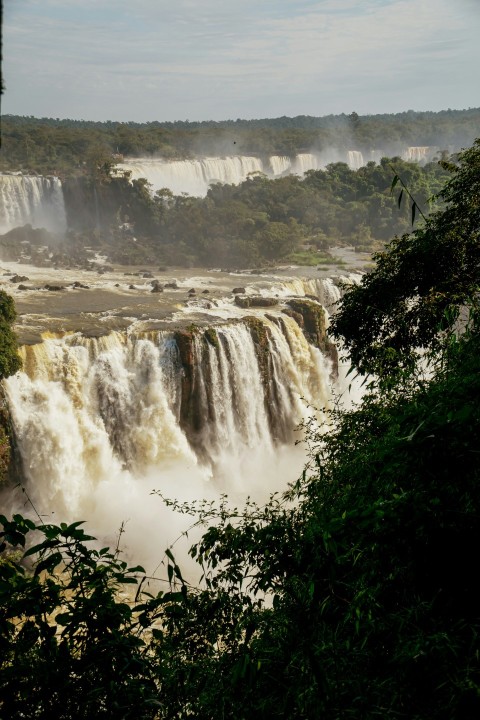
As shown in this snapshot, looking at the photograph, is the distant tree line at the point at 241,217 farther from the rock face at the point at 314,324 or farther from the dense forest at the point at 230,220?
the rock face at the point at 314,324

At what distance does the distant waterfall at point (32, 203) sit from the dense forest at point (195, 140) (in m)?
3.39

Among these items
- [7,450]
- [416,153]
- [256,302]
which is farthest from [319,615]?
[416,153]

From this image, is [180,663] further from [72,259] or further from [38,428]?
[72,259]

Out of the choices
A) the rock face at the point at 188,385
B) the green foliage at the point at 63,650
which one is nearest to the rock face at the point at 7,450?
the rock face at the point at 188,385

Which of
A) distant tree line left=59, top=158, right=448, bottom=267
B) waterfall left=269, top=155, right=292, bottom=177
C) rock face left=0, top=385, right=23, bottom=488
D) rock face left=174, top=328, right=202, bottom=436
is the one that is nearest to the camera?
rock face left=0, top=385, right=23, bottom=488

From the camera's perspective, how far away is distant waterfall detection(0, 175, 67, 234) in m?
33.9

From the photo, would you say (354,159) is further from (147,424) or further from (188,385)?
(147,424)

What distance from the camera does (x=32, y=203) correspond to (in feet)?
114

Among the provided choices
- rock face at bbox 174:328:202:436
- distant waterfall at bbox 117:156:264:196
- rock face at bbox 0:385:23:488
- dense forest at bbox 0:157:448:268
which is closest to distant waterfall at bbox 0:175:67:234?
dense forest at bbox 0:157:448:268

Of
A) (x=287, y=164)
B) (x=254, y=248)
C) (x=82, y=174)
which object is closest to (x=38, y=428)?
(x=254, y=248)

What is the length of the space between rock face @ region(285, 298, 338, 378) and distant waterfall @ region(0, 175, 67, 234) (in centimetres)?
1984

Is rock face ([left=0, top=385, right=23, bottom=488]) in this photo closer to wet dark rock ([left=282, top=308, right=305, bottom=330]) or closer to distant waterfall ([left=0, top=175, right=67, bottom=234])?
wet dark rock ([left=282, top=308, right=305, bottom=330])

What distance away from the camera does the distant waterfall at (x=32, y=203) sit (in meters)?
33.9

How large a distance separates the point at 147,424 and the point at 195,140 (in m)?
43.2
